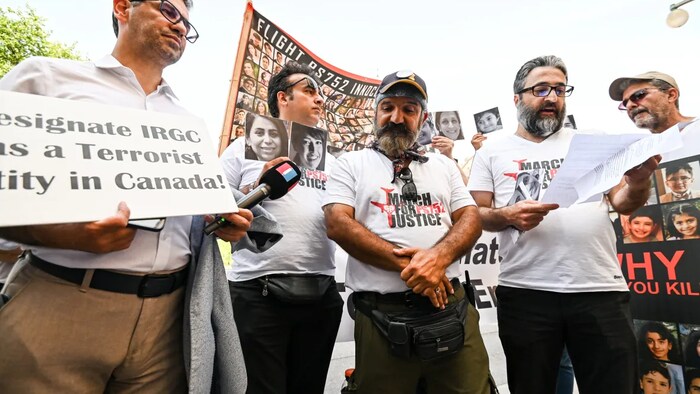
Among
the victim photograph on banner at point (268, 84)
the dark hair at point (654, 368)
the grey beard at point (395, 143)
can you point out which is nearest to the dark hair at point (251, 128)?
the grey beard at point (395, 143)

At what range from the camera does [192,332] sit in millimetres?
1204

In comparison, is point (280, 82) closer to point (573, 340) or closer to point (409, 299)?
point (409, 299)

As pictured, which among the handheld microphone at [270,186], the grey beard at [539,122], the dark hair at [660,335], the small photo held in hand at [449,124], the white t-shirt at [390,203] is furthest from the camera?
the small photo held in hand at [449,124]

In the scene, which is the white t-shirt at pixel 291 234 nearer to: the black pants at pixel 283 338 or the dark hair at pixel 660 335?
the black pants at pixel 283 338

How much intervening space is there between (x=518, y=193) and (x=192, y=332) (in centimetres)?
169

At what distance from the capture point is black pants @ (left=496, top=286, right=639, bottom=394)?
1.75 m

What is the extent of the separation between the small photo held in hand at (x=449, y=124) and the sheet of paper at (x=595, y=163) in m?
1.64

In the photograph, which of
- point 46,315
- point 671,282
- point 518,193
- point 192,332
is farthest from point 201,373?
point 671,282

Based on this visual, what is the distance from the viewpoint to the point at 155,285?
1205 mm

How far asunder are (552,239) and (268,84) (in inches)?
93.3

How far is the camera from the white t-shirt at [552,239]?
187 centimetres

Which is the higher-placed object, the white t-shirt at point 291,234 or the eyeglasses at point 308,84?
the eyeglasses at point 308,84

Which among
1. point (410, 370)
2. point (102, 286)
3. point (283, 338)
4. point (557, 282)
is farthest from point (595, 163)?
point (102, 286)

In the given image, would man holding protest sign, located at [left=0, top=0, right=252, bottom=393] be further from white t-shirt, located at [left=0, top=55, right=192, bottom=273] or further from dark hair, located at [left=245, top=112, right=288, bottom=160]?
dark hair, located at [left=245, top=112, right=288, bottom=160]
